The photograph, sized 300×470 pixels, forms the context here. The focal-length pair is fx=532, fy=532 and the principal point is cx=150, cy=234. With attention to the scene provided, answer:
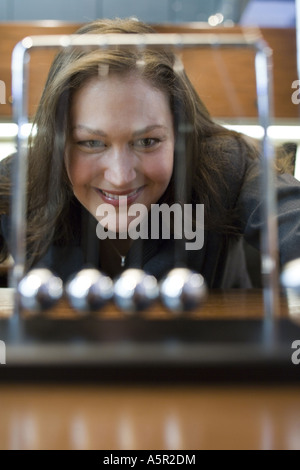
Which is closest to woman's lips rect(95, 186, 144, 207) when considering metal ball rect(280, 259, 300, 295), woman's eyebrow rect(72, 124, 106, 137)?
woman's eyebrow rect(72, 124, 106, 137)

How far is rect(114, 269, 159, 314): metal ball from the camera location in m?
0.33

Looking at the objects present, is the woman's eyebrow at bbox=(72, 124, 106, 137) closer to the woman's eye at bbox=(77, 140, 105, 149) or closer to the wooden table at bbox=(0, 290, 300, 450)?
the woman's eye at bbox=(77, 140, 105, 149)

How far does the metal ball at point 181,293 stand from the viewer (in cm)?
33

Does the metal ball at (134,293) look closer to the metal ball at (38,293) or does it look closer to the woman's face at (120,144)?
the metal ball at (38,293)

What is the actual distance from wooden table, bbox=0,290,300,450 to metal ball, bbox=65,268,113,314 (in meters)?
0.10

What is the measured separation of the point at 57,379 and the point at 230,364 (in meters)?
0.08

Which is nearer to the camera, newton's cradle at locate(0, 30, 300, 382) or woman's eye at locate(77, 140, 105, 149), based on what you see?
newton's cradle at locate(0, 30, 300, 382)

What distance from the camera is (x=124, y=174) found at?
0.63 meters

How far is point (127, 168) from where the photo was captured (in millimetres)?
638

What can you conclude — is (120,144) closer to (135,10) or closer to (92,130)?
(92,130)
